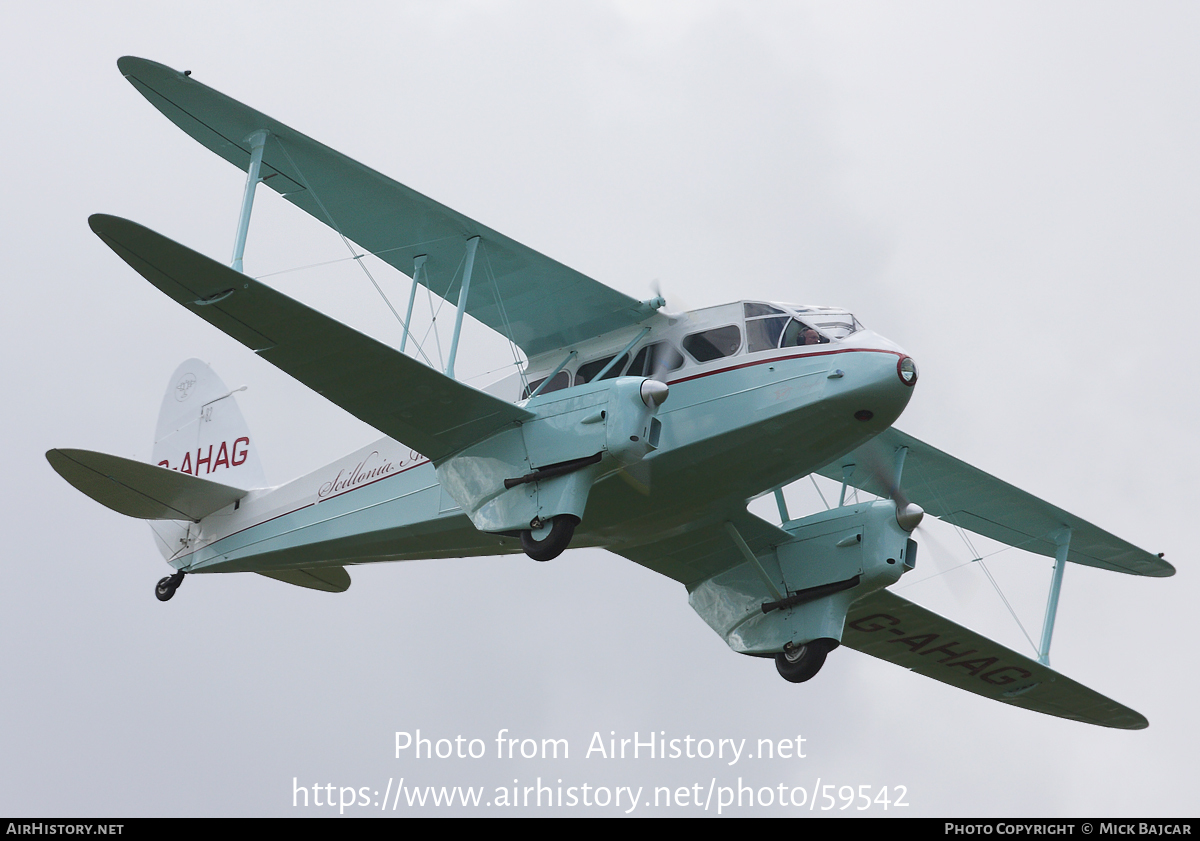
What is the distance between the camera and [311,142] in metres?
18.8

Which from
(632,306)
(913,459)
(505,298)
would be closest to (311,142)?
(505,298)

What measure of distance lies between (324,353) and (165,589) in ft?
25.4

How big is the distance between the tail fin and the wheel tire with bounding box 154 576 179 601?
6.85 feet

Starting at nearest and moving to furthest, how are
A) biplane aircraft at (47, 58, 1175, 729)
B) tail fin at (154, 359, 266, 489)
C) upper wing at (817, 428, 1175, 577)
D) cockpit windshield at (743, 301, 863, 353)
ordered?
biplane aircraft at (47, 58, 1175, 729) < cockpit windshield at (743, 301, 863, 353) < upper wing at (817, 428, 1175, 577) < tail fin at (154, 359, 266, 489)

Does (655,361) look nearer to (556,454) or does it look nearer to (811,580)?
(556,454)

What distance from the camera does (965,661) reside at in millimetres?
24516

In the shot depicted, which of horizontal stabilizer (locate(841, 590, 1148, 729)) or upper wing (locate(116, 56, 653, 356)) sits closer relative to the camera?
upper wing (locate(116, 56, 653, 356))

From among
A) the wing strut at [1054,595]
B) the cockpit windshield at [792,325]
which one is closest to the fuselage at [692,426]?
the cockpit windshield at [792,325]

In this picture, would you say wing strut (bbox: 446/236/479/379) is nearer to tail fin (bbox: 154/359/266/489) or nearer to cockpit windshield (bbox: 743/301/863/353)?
cockpit windshield (bbox: 743/301/863/353)

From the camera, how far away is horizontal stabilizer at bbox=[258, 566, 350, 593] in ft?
77.5

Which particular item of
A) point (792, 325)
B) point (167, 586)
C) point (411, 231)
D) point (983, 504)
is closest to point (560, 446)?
point (792, 325)

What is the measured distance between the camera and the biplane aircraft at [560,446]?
1794cm

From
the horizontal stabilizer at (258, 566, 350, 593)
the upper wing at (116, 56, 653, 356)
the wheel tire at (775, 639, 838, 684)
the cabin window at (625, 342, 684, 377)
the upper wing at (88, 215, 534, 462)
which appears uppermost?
the upper wing at (116, 56, 653, 356)

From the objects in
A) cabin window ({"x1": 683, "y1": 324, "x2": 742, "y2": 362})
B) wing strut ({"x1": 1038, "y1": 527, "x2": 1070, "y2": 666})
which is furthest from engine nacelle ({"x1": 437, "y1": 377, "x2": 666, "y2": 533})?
wing strut ({"x1": 1038, "y1": 527, "x2": 1070, "y2": 666})
